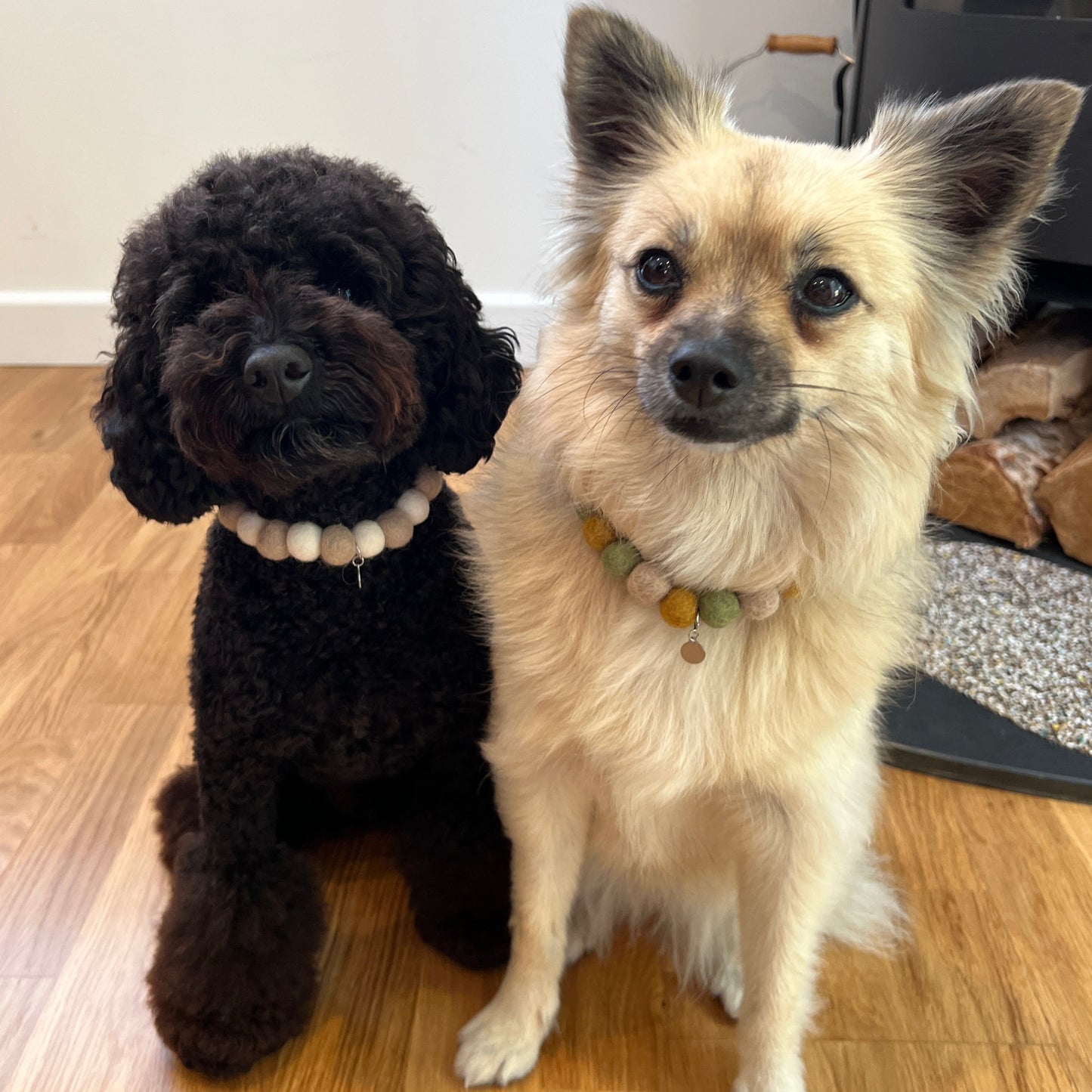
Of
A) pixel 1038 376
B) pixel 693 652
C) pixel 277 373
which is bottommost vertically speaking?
pixel 1038 376

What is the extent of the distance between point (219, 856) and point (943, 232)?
1.05 m

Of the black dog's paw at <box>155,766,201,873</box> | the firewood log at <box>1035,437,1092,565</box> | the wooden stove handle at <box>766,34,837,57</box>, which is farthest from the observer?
the wooden stove handle at <box>766,34,837,57</box>

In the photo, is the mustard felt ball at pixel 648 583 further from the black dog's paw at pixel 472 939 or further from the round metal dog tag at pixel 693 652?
the black dog's paw at pixel 472 939

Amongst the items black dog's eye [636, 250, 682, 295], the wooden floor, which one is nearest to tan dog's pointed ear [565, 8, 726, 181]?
black dog's eye [636, 250, 682, 295]

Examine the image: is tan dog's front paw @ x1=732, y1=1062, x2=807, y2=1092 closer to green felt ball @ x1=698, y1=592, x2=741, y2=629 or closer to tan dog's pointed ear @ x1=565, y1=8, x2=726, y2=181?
green felt ball @ x1=698, y1=592, x2=741, y2=629

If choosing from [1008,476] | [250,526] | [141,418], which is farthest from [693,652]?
[1008,476]

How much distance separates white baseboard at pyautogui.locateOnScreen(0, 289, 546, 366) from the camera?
269cm

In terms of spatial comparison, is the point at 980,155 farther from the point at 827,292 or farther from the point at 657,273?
the point at 657,273

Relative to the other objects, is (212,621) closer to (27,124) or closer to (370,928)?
(370,928)

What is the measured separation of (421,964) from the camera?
1.27 metres

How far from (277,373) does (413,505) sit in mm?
252

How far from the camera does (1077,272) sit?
6.05 feet

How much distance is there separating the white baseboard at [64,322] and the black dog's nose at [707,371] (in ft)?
6.17

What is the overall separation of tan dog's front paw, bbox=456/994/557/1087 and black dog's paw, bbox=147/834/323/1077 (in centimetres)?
20
